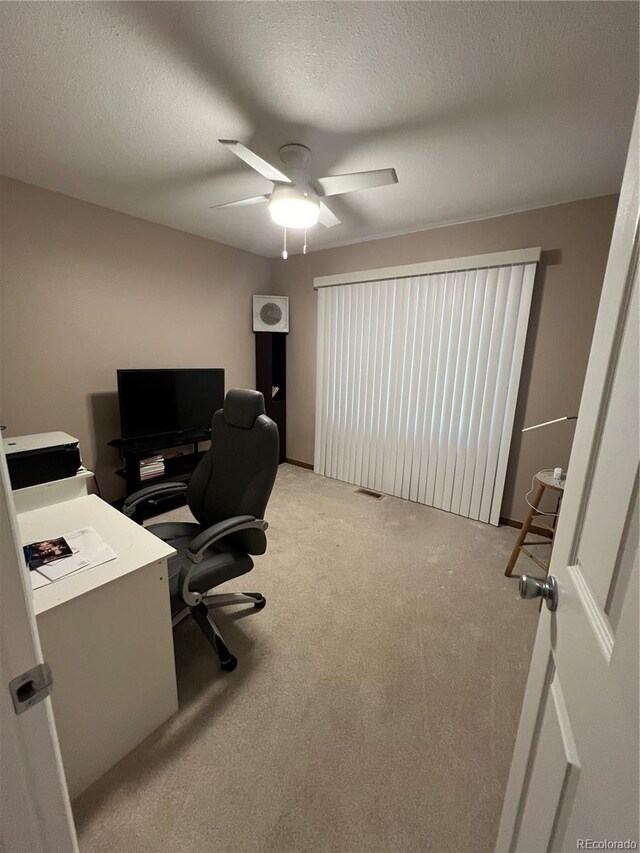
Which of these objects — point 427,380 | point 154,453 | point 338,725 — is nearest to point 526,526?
point 427,380

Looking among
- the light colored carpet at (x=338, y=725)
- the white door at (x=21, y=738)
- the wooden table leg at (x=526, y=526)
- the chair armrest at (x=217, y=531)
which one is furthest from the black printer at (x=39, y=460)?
the wooden table leg at (x=526, y=526)

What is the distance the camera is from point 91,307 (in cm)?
268

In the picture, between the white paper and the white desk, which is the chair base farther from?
the white paper

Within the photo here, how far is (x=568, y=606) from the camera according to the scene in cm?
65

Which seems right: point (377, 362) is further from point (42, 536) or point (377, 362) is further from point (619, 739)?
point (619, 739)

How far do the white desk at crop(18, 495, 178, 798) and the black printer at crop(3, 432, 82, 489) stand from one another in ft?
0.97

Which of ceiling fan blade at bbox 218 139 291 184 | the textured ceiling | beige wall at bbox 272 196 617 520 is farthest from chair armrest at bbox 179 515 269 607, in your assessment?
beige wall at bbox 272 196 617 520

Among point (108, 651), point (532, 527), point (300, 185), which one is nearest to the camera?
point (108, 651)

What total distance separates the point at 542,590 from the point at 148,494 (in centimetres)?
171

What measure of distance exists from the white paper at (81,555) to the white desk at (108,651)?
1.1 inches

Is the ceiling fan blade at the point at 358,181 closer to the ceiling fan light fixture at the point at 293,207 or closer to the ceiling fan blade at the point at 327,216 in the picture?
the ceiling fan light fixture at the point at 293,207

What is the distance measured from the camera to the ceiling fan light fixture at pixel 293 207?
5.82ft

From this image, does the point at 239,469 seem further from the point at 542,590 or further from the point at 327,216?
the point at 327,216

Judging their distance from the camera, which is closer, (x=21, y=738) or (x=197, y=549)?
(x=21, y=738)
